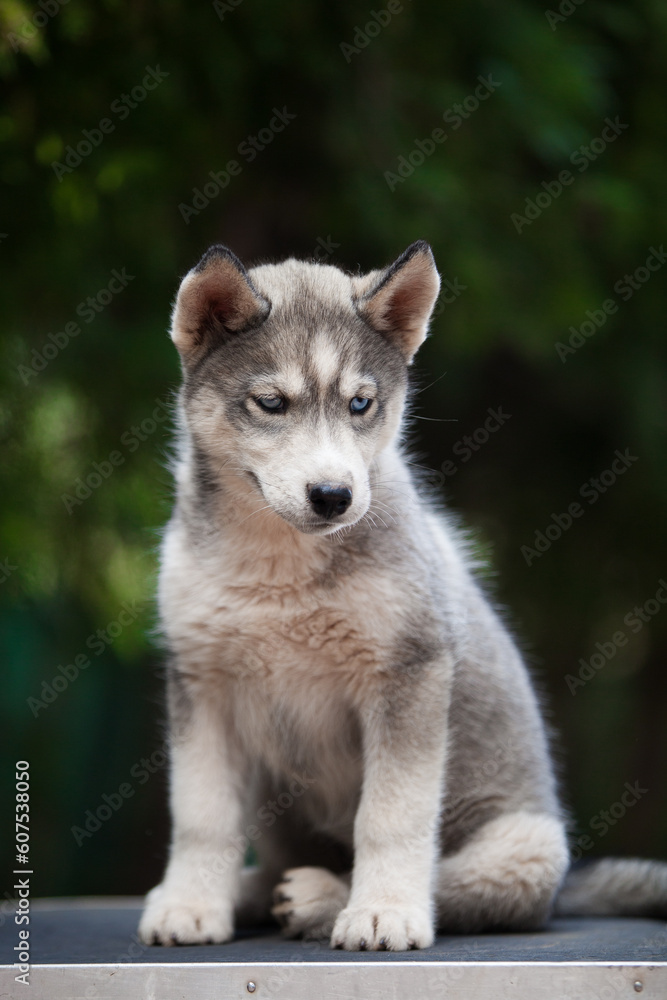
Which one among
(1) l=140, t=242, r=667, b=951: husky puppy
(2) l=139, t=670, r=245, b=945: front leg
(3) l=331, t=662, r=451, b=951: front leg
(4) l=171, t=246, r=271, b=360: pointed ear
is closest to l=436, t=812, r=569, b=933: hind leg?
(1) l=140, t=242, r=667, b=951: husky puppy

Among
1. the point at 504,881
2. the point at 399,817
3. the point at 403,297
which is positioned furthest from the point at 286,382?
the point at 504,881

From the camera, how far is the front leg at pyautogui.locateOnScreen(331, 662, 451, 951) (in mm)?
3996

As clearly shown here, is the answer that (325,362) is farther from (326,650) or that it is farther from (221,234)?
(221,234)

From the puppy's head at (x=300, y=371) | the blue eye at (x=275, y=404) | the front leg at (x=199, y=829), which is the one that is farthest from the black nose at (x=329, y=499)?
the front leg at (x=199, y=829)

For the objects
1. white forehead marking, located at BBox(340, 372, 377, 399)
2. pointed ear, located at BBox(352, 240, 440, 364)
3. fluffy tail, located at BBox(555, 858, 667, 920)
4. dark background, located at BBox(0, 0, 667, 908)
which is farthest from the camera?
dark background, located at BBox(0, 0, 667, 908)

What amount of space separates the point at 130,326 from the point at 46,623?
2.15 m

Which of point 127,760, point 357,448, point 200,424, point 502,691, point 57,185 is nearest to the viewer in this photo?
point 357,448

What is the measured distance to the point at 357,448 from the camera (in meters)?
4.27

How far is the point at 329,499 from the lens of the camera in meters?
3.98

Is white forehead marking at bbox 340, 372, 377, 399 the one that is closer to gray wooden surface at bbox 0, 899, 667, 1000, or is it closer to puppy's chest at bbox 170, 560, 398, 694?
puppy's chest at bbox 170, 560, 398, 694

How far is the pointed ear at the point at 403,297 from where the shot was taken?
4.49 metres

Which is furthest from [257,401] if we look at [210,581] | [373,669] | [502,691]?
[502,691]

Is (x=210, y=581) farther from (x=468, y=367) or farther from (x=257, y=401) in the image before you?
(x=468, y=367)

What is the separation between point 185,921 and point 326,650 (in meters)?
1.13
